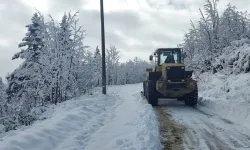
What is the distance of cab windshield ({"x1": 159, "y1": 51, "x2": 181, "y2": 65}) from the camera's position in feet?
57.8

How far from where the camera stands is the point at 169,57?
17.7 meters

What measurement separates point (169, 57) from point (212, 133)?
9.44m

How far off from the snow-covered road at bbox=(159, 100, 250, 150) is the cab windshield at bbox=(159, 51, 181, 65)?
6.24m

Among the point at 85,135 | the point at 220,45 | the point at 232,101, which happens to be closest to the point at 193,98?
the point at 232,101

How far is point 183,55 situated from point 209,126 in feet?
27.6

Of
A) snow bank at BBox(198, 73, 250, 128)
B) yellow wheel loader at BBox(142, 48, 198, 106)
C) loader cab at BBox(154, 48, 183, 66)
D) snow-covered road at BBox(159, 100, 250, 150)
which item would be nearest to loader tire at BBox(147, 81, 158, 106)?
yellow wheel loader at BBox(142, 48, 198, 106)

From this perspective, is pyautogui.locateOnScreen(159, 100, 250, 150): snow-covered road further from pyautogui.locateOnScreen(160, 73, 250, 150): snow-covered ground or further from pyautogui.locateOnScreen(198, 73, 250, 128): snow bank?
pyautogui.locateOnScreen(198, 73, 250, 128): snow bank

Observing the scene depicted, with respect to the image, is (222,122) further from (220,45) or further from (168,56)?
(220,45)

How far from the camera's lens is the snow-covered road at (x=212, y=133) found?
731cm

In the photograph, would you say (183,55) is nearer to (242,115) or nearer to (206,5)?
(242,115)

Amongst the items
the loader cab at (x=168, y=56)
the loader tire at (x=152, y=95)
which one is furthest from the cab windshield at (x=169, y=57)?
the loader tire at (x=152, y=95)

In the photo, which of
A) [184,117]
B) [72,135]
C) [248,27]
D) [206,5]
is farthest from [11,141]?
[248,27]

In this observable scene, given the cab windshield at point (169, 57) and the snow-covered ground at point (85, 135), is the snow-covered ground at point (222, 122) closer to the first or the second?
the snow-covered ground at point (85, 135)

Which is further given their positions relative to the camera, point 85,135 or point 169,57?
point 169,57
